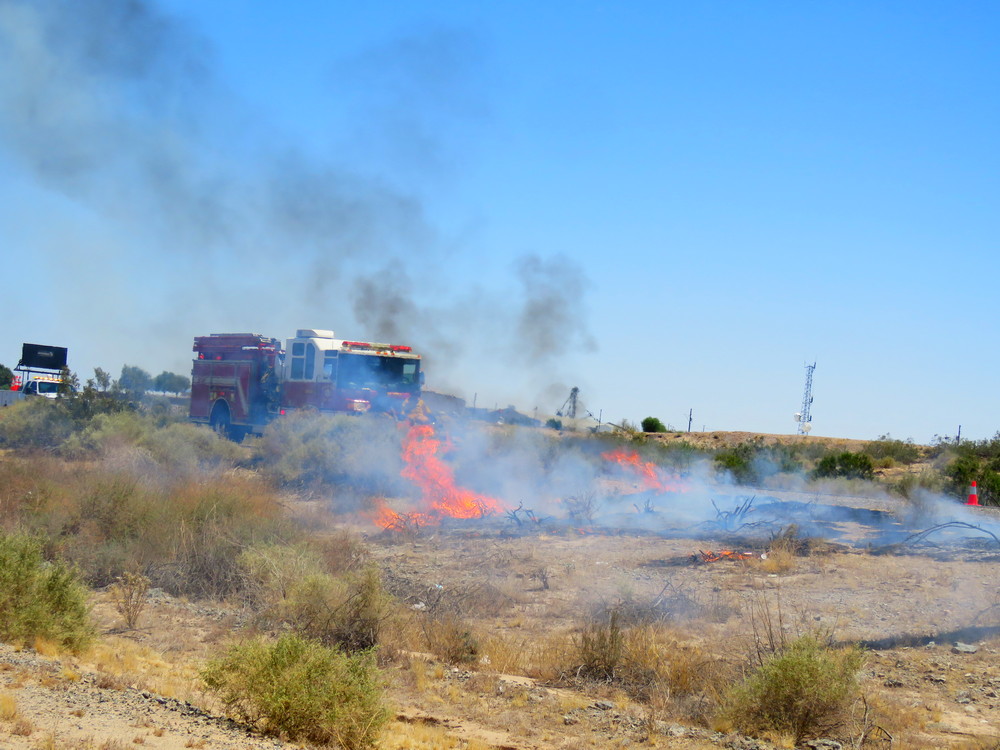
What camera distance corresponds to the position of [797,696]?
7.72 metres

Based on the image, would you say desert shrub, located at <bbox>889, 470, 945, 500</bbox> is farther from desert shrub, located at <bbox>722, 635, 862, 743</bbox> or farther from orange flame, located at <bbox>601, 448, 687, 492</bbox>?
desert shrub, located at <bbox>722, 635, 862, 743</bbox>

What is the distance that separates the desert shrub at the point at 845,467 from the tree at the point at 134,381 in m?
23.5

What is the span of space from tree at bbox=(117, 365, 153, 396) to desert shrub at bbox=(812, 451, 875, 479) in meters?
23.5

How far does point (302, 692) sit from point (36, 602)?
341 cm

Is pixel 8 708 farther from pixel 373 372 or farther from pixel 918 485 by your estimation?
pixel 918 485

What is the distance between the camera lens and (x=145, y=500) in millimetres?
15055

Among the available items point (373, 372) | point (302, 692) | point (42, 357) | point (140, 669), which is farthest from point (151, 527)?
point (42, 357)

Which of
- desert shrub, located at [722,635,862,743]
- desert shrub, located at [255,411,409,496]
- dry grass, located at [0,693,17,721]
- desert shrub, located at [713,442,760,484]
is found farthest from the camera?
desert shrub, located at [713,442,760,484]

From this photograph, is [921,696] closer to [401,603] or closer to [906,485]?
[401,603]

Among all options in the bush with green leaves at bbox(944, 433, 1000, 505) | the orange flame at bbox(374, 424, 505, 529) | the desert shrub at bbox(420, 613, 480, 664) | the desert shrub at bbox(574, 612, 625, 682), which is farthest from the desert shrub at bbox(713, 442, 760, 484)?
the desert shrub at bbox(574, 612, 625, 682)

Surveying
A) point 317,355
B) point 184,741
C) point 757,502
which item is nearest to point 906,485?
point 757,502

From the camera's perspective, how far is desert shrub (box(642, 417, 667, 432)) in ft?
175

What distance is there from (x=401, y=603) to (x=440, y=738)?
4.67 m

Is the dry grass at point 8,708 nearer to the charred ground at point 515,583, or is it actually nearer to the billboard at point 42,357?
the charred ground at point 515,583
